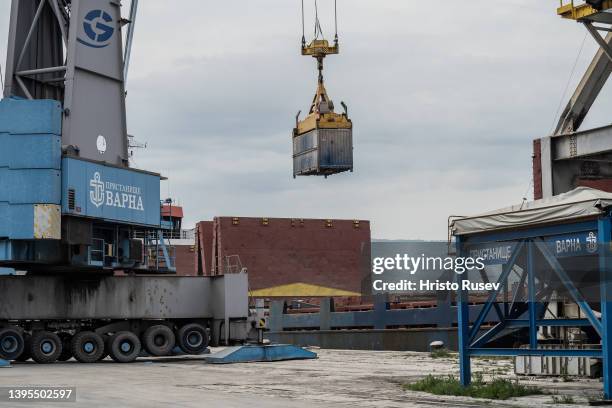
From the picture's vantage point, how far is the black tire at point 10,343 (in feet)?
101

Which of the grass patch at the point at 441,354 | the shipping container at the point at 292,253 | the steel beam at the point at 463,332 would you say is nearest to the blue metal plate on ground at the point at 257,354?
the grass patch at the point at 441,354

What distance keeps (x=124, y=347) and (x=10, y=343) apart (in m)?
3.89

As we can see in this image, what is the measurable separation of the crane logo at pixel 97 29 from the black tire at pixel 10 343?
1078cm

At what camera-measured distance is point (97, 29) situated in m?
35.3

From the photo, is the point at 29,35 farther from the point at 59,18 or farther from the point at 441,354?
the point at 441,354

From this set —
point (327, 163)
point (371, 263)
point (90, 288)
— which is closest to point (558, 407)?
point (90, 288)

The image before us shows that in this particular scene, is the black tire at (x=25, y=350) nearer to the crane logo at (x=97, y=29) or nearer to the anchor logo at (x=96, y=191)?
the anchor logo at (x=96, y=191)

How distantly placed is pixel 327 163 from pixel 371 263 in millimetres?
18908

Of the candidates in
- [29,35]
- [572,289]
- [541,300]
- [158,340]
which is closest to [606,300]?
[572,289]

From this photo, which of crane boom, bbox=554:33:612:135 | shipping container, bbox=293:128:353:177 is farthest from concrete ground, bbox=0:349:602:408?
shipping container, bbox=293:128:353:177

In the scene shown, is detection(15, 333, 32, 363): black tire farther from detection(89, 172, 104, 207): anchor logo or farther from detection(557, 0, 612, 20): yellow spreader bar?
detection(557, 0, 612, 20): yellow spreader bar

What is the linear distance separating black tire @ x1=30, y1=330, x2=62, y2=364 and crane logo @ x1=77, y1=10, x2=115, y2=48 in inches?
422

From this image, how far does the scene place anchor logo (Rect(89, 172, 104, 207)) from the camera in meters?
32.5

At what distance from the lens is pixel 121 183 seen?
34.2 meters
